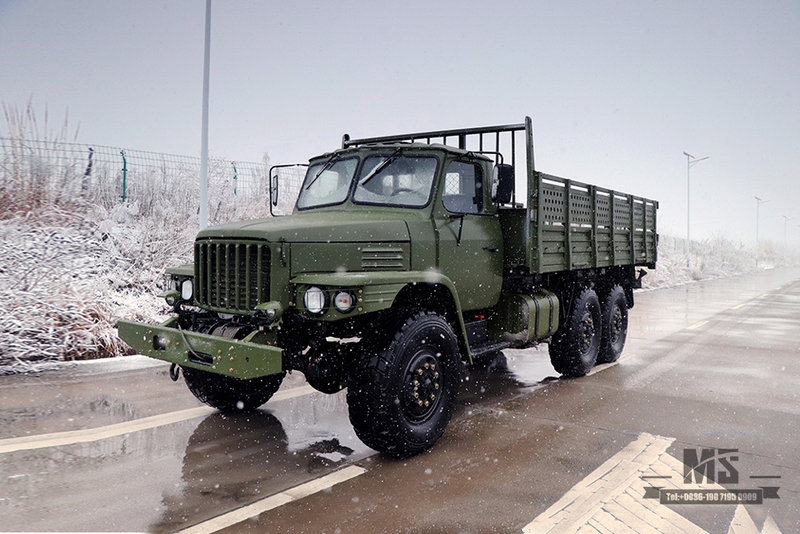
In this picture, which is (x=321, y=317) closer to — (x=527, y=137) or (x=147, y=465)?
(x=147, y=465)

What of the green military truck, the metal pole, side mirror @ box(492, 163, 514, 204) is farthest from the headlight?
the metal pole

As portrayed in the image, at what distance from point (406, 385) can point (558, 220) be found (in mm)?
3293

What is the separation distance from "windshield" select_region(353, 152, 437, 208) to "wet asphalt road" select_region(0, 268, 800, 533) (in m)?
2.06

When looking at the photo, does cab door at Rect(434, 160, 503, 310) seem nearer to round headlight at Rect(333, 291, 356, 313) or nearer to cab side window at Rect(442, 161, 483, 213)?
cab side window at Rect(442, 161, 483, 213)

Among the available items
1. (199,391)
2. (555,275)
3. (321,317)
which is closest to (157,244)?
(199,391)

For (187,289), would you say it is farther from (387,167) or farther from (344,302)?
(387,167)

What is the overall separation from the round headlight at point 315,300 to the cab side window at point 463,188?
1.81 meters

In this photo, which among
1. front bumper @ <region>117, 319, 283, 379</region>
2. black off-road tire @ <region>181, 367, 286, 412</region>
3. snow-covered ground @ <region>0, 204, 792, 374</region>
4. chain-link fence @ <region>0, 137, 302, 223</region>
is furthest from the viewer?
chain-link fence @ <region>0, 137, 302, 223</region>

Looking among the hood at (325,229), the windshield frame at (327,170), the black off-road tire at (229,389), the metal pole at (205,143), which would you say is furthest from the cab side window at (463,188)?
the metal pole at (205,143)

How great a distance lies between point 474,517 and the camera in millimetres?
3643

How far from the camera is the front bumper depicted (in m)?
4.14

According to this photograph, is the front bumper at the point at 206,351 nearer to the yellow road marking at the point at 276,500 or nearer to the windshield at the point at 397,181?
the yellow road marking at the point at 276,500

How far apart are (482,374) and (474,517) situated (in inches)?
169

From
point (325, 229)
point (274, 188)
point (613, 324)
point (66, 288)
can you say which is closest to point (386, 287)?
point (325, 229)
